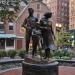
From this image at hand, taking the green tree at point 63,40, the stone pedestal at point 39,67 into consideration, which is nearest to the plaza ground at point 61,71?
the stone pedestal at point 39,67

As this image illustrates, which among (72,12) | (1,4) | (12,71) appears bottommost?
(12,71)

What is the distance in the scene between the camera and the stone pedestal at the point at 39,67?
10.6 meters

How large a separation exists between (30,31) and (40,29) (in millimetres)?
611

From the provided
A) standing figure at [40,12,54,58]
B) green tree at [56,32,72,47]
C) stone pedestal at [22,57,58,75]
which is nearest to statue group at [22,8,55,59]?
standing figure at [40,12,54,58]

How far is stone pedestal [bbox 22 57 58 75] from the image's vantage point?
34.9 ft

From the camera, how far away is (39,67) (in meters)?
10.6

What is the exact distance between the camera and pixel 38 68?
10.7 meters

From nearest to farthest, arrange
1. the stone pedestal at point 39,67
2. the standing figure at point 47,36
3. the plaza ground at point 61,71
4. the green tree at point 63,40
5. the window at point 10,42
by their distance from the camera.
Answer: the stone pedestal at point 39,67
the standing figure at point 47,36
the plaza ground at point 61,71
the window at point 10,42
the green tree at point 63,40

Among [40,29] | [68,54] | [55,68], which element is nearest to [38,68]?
[55,68]

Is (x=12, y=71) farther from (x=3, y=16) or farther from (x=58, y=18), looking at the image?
(x=58, y=18)

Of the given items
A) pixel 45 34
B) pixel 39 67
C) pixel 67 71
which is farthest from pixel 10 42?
pixel 39 67

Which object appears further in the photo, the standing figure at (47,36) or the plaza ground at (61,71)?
the plaza ground at (61,71)

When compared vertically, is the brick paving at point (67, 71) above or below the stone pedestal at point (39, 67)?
below

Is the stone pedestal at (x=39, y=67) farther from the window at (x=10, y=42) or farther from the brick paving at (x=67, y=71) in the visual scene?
the window at (x=10, y=42)
